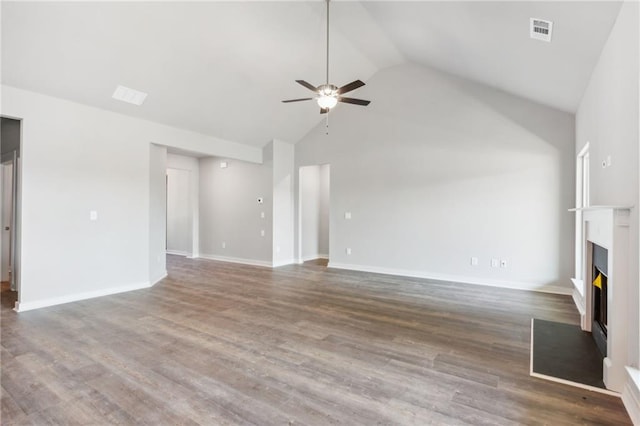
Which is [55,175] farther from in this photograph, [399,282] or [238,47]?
[399,282]

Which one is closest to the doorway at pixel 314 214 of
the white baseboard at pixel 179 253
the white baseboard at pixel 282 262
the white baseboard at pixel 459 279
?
the white baseboard at pixel 282 262

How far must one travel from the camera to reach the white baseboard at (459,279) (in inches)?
199

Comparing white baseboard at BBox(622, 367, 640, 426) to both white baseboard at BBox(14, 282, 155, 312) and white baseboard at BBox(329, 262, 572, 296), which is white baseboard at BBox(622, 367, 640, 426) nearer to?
white baseboard at BBox(329, 262, 572, 296)

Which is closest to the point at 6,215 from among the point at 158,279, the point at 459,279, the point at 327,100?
the point at 158,279

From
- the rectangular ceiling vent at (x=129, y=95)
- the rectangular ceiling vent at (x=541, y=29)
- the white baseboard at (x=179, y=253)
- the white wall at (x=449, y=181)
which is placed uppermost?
the rectangular ceiling vent at (x=541, y=29)

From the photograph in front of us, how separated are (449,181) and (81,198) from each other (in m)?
5.85

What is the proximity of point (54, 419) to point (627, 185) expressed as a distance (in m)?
4.04

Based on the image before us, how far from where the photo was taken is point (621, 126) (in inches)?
95.3

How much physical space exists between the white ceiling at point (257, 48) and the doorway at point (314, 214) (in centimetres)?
264

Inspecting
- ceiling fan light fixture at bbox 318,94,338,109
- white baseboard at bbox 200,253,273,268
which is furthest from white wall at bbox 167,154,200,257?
ceiling fan light fixture at bbox 318,94,338,109

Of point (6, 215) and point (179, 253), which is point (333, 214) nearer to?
point (179, 253)

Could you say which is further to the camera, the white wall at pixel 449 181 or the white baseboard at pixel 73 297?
the white wall at pixel 449 181

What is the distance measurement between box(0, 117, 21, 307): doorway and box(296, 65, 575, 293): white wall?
520cm

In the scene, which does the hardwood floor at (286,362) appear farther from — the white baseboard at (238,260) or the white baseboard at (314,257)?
the white baseboard at (314,257)
